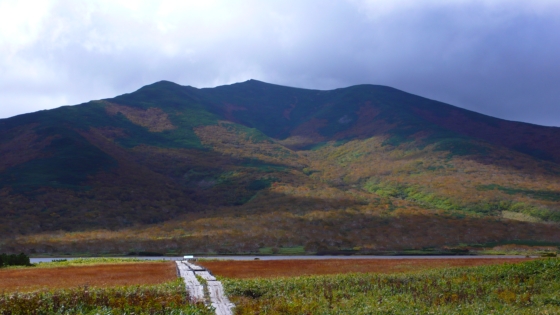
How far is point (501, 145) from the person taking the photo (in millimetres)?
142125

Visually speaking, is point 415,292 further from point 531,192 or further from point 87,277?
point 531,192

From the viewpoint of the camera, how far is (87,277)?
101ft

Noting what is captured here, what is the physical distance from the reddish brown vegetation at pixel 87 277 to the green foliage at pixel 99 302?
4400 mm

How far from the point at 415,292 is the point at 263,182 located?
86997mm

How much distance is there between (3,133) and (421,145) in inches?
4276

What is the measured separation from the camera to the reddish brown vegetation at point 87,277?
26.8m

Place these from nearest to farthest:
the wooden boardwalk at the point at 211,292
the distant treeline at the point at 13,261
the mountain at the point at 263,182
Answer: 1. the wooden boardwalk at the point at 211,292
2. the distant treeline at the point at 13,261
3. the mountain at the point at 263,182

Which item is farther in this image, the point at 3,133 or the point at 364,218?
the point at 3,133

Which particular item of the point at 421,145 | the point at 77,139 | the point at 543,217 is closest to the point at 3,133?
the point at 77,139

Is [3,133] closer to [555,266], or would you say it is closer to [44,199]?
[44,199]

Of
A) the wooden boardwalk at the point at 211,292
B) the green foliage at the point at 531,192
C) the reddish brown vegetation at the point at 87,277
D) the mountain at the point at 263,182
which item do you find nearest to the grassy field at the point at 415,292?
the wooden boardwalk at the point at 211,292

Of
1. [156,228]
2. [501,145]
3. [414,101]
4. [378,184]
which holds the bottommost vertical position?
[156,228]

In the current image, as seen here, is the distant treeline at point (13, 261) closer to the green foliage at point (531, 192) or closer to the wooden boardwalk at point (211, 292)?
the wooden boardwalk at point (211, 292)

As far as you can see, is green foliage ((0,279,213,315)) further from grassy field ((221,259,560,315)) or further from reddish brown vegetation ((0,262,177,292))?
reddish brown vegetation ((0,262,177,292))
